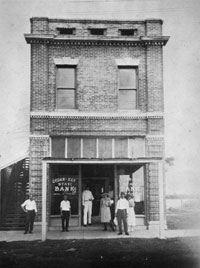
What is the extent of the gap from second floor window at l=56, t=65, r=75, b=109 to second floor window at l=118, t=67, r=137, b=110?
6.97 ft

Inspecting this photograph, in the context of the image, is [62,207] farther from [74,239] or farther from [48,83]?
[48,83]

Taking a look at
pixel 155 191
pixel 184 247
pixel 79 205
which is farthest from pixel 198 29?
pixel 79 205

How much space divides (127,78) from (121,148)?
315 cm

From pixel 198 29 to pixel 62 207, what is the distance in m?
8.62

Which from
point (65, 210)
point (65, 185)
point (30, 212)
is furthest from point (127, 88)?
point (30, 212)

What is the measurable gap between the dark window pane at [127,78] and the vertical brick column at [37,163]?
415 cm

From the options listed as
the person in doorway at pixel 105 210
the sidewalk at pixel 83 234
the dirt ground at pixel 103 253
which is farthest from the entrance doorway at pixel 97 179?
the dirt ground at pixel 103 253

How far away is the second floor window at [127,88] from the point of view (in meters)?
17.2

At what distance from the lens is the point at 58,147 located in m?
16.7

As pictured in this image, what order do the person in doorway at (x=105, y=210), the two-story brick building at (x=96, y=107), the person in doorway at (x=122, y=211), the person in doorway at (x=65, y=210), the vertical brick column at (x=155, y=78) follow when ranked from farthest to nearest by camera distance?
the vertical brick column at (x=155, y=78) → the two-story brick building at (x=96, y=107) → the person in doorway at (x=105, y=210) → the person in doorway at (x=65, y=210) → the person in doorway at (x=122, y=211)

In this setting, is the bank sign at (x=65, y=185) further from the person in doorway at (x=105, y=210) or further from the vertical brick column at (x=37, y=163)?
the person in doorway at (x=105, y=210)

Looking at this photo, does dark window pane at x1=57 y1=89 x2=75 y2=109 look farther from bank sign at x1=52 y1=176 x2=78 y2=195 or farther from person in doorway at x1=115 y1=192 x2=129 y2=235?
person in doorway at x1=115 y1=192 x2=129 y2=235

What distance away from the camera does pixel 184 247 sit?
11625 mm

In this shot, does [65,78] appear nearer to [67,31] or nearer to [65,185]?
[67,31]
